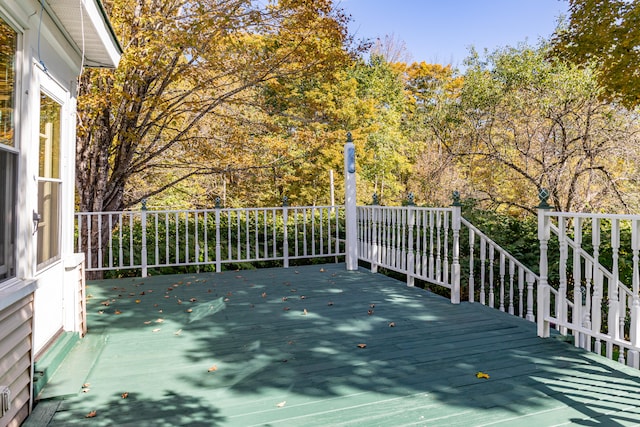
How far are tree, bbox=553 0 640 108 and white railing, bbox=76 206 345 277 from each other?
474cm

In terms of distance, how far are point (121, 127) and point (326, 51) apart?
3526mm

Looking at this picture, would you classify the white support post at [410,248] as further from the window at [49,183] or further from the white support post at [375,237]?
the window at [49,183]

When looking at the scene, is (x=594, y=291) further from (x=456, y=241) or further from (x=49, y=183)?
(x=49, y=183)

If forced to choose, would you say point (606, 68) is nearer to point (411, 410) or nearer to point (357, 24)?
point (357, 24)

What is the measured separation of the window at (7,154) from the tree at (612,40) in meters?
7.28

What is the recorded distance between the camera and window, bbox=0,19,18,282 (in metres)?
1.88

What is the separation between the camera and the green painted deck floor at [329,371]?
1.96 m

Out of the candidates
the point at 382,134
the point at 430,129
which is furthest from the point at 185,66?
the point at 430,129

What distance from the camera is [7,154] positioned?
6.46 feet

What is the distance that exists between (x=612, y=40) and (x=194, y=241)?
25.1ft

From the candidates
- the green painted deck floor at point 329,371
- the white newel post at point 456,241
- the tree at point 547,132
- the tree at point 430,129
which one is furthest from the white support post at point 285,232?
the tree at point 430,129

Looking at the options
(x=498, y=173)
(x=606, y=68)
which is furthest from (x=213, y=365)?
(x=498, y=173)

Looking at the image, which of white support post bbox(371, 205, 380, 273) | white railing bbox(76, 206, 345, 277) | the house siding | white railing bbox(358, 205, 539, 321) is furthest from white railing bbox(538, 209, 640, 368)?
white railing bbox(76, 206, 345, 277)

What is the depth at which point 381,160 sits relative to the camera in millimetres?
15992
